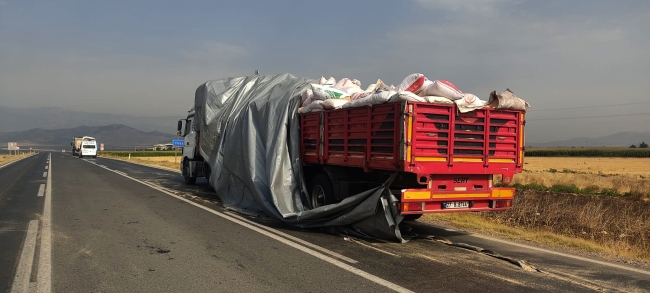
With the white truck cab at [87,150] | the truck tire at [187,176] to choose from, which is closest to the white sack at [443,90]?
the truck tire at [187,176]

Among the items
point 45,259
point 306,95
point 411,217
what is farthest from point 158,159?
point 45,259

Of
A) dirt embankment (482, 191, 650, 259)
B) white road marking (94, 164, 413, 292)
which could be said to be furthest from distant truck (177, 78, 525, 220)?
dirt embankment (482, 191, 650, 259)

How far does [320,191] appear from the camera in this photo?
9492 mm

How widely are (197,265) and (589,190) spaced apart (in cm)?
1973

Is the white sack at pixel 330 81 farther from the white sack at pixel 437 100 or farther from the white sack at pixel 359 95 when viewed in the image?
the white sack at pixel 437 100

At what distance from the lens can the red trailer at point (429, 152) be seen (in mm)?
7145

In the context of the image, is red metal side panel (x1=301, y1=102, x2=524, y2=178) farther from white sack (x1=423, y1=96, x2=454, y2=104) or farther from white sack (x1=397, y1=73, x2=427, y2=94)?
white sack (x1=397, y1=73, x2=427, y2=94)

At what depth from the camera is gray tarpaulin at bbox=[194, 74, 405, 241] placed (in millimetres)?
7844

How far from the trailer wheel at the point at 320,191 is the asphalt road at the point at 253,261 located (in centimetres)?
98

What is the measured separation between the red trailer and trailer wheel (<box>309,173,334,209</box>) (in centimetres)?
21

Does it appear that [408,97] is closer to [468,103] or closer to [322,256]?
[468,103]

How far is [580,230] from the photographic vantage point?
1158cm

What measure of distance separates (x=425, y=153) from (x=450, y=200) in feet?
3.37

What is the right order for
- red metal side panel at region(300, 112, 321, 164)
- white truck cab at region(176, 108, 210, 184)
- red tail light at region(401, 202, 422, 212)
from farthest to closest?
white truck cab at region(176, 108, 210, 184)
red metal side panel at region(300, 112, 321, 164)
red tail light at region(401, 202, 422, 212)
